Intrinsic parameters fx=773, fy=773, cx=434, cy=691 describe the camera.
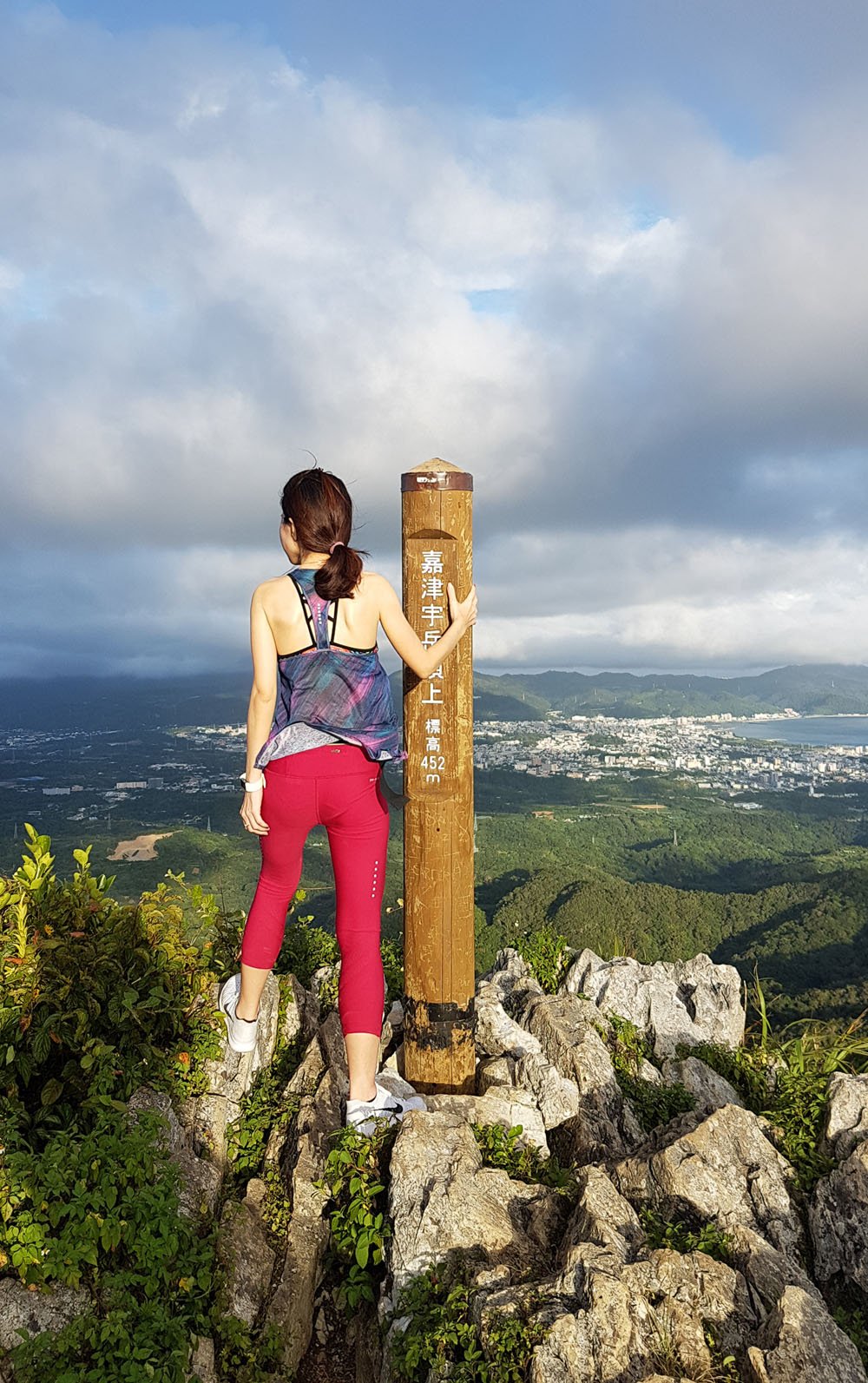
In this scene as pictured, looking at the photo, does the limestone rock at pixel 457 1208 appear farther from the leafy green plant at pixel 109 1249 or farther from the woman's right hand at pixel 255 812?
the woman's right hand at pixel 255 812

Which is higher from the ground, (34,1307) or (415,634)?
(415,634)

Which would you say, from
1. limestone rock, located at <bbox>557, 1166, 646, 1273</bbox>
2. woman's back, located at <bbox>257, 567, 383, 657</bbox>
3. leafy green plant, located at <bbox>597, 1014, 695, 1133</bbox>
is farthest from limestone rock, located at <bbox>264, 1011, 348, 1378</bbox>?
woman's back, located at <bbox>257, 567, 383, 657</bbox>

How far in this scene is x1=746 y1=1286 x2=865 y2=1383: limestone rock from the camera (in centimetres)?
278

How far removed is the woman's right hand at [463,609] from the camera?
183 inches

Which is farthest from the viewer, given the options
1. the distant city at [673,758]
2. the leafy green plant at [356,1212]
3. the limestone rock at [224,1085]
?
the distant city at [673,758]

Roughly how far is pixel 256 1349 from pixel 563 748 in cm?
15981

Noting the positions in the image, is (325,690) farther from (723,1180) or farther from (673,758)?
(673,758)

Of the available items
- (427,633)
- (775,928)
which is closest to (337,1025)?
(427,633)

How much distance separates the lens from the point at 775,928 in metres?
49.1

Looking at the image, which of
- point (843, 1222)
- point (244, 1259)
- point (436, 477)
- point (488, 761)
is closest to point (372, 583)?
point (436, 477)

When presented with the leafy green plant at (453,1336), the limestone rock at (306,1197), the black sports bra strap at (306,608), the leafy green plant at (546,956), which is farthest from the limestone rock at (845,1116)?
the black sports bra strap at (306,608)

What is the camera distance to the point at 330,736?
4.10 meters

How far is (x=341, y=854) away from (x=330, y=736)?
67 cm

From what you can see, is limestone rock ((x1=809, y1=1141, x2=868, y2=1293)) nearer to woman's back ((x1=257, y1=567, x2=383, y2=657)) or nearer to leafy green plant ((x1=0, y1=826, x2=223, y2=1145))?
leafy green plant ((x1=0, y1=826, x2=223, y2=1145))
